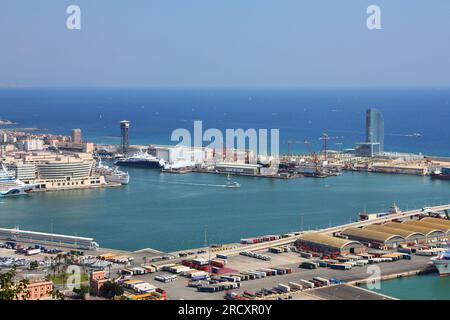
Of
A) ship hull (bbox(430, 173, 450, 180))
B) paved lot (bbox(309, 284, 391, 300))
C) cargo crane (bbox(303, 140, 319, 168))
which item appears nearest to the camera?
paved lot (bbox(309, 284, 391, 300))

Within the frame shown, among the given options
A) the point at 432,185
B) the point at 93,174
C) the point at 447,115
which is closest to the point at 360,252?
the point at 432,185

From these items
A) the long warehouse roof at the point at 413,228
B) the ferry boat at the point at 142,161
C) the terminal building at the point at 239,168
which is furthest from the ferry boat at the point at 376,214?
the ferry boat at the point at 142,161

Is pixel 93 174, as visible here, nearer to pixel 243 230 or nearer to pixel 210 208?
pixel 210 208

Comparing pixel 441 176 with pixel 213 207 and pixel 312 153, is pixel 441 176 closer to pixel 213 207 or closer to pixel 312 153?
pixel 312 153

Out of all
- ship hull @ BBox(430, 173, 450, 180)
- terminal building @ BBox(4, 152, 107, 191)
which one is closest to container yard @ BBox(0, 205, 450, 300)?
terminal building @ BBox(4, 152, 107, 191)

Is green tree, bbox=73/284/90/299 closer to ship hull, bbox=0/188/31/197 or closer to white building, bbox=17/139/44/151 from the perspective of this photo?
ship hull, bbox=0/188/31/197

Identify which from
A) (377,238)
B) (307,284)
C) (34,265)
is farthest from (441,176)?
(34,265)
